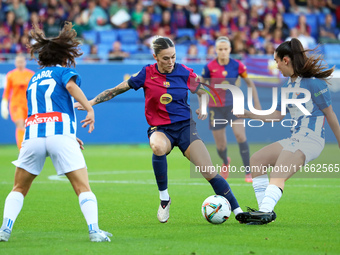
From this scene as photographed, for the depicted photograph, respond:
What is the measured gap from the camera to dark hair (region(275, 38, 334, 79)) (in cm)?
647

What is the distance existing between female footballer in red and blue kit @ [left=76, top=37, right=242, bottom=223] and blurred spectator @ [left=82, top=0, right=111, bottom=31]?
15.4 m

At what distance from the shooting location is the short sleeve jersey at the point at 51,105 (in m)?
5.47

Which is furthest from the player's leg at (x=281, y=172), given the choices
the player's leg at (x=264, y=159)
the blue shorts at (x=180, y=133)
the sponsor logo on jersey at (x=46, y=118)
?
the sponsor logo on jersey at (x=46, y=118)

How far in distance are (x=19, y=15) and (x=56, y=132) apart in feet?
55.4

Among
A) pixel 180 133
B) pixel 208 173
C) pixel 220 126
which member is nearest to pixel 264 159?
pixel 208 173

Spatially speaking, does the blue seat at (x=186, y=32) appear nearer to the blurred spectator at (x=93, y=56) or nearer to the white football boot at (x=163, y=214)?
the blurred spectator at (x=93, y=56)

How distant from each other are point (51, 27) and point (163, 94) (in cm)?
1425

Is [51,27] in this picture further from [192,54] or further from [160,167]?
[160,167]

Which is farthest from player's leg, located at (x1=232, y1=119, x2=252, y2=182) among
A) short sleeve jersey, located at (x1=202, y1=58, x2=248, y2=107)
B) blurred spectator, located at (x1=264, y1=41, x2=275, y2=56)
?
blurred spectator, located at (x1=264, y1=41, x2=275, y2=56)

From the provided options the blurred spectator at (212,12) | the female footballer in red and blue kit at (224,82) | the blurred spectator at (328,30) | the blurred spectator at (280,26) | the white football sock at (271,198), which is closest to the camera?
the white football sock at (271,198)

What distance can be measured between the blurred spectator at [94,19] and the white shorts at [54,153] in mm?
17127

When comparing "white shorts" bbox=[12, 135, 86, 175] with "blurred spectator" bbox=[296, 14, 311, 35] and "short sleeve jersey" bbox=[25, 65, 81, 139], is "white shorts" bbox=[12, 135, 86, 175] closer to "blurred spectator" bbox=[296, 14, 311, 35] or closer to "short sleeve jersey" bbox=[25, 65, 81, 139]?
"short sleeve jersey" bbox=[25, 65, 81, 139]

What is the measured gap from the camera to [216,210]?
6668 mm

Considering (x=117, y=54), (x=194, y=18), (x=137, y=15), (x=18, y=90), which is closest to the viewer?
(x=18, y=90)
